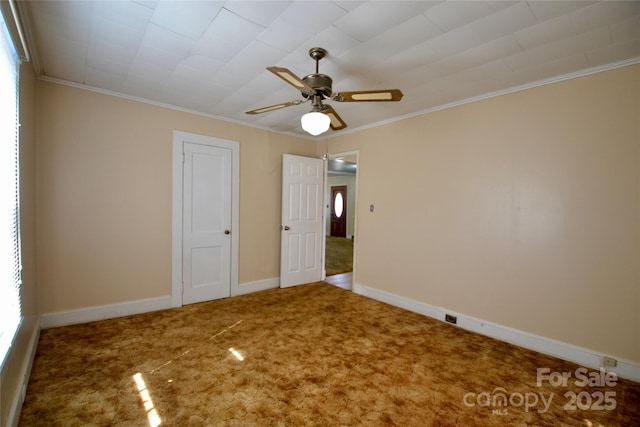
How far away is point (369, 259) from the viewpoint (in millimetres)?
4211

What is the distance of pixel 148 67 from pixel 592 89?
391 centimetres

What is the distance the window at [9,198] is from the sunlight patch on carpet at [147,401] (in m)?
0.83

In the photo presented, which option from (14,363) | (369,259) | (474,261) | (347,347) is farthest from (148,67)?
(474,261)

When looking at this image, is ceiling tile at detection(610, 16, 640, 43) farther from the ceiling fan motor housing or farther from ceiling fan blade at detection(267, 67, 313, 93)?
ceiling fan blade at detection(267, 67, 313, 93)

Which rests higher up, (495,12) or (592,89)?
(495,12)

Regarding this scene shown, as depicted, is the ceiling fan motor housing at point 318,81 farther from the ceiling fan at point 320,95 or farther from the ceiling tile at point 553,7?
the ceiling tile at point 553,7

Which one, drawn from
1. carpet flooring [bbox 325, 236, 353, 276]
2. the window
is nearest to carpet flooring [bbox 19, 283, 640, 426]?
the window

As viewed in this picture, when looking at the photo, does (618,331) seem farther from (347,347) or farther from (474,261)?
(347,347)

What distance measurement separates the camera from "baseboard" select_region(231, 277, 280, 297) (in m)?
4.19

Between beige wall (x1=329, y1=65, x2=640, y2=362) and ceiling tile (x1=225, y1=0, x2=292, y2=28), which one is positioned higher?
ceiling tile (x1=225, y1=0, x2=292, y2=28)

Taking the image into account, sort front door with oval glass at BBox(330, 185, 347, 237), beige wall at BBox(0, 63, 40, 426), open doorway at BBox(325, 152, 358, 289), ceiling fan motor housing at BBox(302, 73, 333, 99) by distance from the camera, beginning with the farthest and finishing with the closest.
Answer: front door with oval glass at BBox(330, 185, 347, 237)
open doorway at BBox(325, 152, 358, 289)
ceiling fan motor housing at BBox(302, 73, 333, 99)
beige wall at BBox(0, 63, 40, 426)

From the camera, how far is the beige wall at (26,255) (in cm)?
164

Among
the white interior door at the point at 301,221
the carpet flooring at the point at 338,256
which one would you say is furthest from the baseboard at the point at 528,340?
Answer: the carpet flooring at the point at 338,256

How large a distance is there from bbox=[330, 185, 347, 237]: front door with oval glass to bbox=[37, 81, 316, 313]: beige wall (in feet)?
24.1
